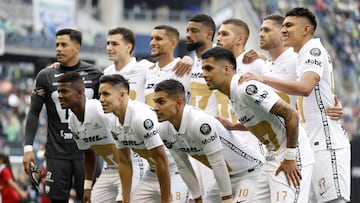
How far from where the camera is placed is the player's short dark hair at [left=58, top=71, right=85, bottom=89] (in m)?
12.4

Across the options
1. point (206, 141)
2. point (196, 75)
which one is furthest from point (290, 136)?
point (196, 75)

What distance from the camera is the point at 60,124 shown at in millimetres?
13477

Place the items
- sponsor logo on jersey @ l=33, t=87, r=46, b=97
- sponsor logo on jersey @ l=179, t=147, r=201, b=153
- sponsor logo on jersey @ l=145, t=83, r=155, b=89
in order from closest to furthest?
sponsor logo on jersey @ l=179, t=147, r=201, b=153 → sponsor logo on jersey @ l=145, t=83, r=155, b=89 → sponsor logo on jersey @ l=33, t=87, r=46, b=97

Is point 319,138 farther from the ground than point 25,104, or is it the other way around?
point 319,138

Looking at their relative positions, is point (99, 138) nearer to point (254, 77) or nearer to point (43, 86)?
point (43, 86)

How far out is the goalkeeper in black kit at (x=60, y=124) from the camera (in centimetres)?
1334

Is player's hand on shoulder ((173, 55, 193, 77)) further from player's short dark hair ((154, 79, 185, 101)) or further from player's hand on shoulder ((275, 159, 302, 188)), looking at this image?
player's hand on shoulder ((275, 159, 302, 188))

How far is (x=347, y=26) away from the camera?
1598 inches

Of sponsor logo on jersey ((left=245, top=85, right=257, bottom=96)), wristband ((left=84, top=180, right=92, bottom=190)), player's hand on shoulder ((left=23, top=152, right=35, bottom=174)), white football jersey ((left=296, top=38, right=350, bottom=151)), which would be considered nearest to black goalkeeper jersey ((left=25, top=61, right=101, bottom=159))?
player's hand on shoulder ((left=23, top=152, right=35, bottom=174))

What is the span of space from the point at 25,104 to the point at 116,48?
2103cm

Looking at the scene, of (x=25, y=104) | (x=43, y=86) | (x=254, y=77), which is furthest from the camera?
(x=25, y=104)

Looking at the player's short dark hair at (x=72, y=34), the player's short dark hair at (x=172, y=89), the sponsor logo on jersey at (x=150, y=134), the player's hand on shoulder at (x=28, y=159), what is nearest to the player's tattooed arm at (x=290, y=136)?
the player's short dark hair at (x=172, y=89)

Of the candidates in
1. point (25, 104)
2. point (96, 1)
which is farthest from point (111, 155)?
point (96, 1)

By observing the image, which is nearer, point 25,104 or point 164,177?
point 164,177
